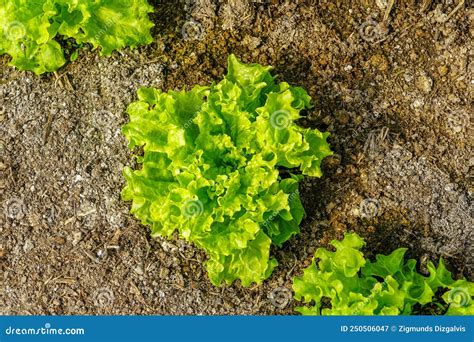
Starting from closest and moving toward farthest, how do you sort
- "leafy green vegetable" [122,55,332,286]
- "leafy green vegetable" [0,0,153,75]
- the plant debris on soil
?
"leafy green vegetable" [122,55,332,286]
"leafy green vegetable" [0,0,153,75]
the plant debris on soil

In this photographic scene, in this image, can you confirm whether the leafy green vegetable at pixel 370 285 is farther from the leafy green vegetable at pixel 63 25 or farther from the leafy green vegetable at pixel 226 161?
the leafy green vegetable at pixel 63 25

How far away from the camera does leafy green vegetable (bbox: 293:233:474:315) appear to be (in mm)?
3387

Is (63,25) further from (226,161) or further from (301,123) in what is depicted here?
(301,123)

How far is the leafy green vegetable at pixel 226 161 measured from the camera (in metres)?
3.37

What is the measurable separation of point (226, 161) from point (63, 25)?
1.11 metres

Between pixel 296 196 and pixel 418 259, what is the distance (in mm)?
799

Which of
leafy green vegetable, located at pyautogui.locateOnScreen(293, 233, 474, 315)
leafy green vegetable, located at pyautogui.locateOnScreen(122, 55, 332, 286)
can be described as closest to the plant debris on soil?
leafy green vegetable, located at pyautogui.locateOnScreen(293, 233, 474, 315)

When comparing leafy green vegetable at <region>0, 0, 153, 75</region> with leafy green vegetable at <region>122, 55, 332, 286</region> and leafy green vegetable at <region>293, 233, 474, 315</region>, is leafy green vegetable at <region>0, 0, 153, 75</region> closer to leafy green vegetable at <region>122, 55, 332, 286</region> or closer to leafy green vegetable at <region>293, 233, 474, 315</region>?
leafy green vegetable at <region>122, 55, 332, 286</region>

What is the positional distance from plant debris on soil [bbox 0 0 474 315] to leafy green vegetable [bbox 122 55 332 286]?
0.40 metres

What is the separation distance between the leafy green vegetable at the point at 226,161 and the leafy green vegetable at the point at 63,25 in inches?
14.0

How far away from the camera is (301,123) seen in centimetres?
398

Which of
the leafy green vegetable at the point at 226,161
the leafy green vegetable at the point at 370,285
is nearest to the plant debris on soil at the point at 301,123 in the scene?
the leafy green vegetable at the point at 370,285

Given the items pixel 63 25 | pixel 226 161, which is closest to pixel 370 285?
pixel 226 161

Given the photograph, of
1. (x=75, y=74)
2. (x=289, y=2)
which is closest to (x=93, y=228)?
(x=75, y=74)
